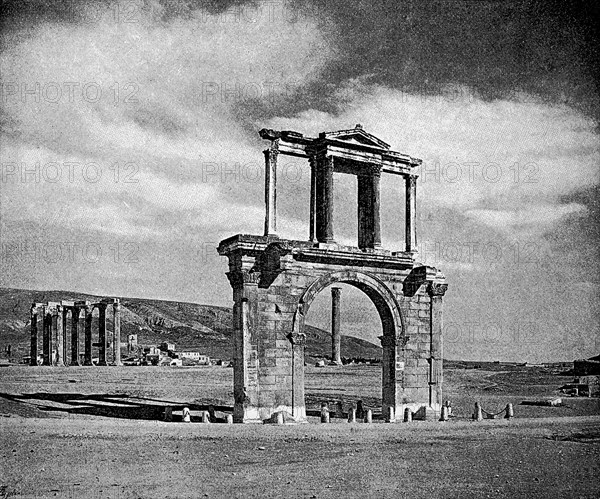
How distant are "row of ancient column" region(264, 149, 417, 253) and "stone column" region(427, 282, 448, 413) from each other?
1.59 meters

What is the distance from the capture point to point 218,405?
27203 millimetres

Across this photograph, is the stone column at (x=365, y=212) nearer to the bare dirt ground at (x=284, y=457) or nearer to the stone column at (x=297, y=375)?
the stone column at (x=297, y=375)

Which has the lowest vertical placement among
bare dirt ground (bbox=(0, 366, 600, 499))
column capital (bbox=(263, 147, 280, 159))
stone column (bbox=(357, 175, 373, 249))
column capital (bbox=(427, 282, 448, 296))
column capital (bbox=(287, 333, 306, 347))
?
bare dirt ground (bbox=(0, 366, 600, 499))

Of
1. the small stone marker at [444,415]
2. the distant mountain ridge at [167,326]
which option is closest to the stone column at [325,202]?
the small stone marker at [444,415]

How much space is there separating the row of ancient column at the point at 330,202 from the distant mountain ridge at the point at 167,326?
164 feet

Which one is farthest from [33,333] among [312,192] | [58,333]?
[312,192]

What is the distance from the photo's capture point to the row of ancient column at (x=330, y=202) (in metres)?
21.4

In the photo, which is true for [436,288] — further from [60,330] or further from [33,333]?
[33,333]

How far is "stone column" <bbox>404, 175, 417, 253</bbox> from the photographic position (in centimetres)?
2377

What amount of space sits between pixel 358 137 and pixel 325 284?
4.83 metres

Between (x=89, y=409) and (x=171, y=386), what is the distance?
1230 cm

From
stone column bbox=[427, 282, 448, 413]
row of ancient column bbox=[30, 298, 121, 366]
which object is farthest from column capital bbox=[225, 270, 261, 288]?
row of ancient column bbox=[30, 298, 121, 366]

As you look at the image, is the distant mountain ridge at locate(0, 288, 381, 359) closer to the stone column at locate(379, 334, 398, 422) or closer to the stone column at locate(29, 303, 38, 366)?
the stone column at locate(29, 303, 38, 366)

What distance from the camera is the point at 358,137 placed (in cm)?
2256
